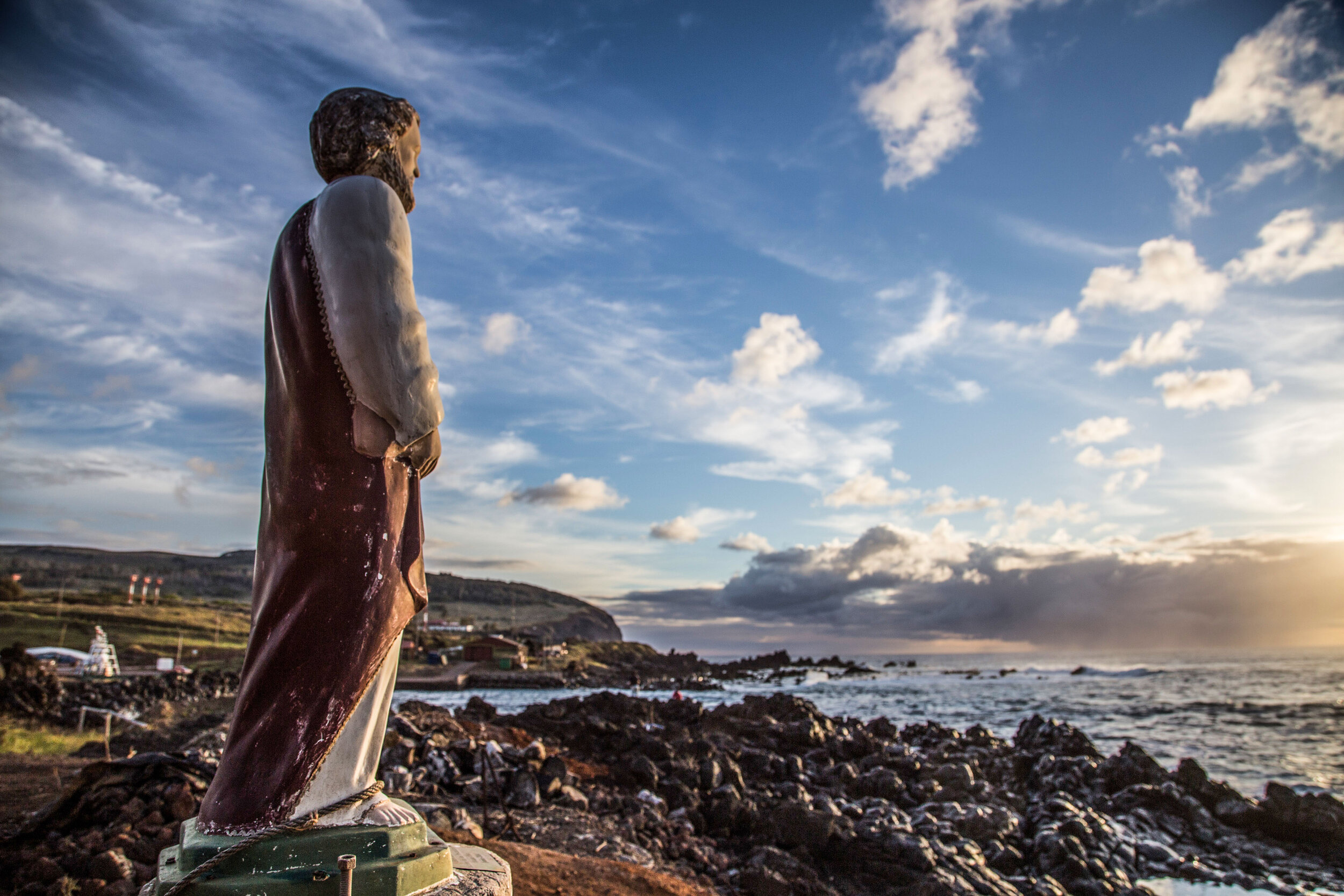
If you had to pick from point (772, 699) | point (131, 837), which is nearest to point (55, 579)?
point (772, 699)

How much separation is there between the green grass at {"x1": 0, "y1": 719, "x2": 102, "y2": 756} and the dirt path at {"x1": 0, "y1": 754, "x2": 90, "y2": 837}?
62cm

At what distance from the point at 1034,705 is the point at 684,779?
24.3 m

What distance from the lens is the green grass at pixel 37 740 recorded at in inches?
357

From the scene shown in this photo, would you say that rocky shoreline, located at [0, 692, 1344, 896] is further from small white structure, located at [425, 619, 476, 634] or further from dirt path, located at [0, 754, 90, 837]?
small white structure, located at [425, 619, 476, 634]

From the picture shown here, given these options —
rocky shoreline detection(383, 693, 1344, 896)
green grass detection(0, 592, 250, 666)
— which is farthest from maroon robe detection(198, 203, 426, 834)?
green grass detection(0, 592, 250, 666)

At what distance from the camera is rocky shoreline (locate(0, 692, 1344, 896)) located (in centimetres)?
459

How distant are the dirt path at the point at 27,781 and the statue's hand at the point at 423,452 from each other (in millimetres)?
4424

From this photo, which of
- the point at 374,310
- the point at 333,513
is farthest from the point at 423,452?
the point at 374,310

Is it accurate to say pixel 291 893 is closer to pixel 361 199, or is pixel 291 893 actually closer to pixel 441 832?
pixel 361 199

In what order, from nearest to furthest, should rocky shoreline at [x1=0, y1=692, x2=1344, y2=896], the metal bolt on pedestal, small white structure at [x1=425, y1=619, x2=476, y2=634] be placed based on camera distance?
the metal bolt on pedestal, rocky shoreline at [x1=0, y1=692, x2=1344, y2=896], small white structure at [x1=425, y1=619, x2=476, y2=634]

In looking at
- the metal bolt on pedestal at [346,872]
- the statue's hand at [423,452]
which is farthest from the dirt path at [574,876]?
the statue's hand at [423,452]

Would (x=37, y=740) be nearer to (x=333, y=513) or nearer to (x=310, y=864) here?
(x=310, y=864)

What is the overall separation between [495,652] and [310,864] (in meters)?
52.8

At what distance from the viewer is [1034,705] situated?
2822cm
